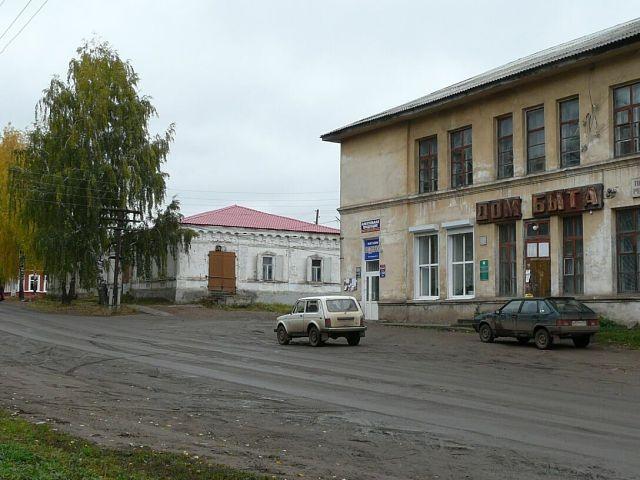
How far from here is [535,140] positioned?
31.9 meters

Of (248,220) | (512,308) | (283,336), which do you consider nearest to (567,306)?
(512,308)

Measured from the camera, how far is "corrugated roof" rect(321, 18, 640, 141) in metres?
28.6

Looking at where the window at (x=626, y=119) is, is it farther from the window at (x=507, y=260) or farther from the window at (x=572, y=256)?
the window at (x=507, y=260)

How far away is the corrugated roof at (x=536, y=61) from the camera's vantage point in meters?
28.6

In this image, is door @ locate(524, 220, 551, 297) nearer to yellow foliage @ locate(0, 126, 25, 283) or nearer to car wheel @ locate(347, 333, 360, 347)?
car wheel @ locate(347, 333, 360, 347)

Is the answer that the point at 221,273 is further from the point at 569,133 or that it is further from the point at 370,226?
the point at 569,133

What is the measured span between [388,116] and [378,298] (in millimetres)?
8479

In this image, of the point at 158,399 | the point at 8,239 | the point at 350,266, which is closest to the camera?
the point at 158,399

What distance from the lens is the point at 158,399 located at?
14.2 m

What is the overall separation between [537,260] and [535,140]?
15.3 feet

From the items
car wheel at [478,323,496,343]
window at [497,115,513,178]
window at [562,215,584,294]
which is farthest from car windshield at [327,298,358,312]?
window at [497,115,513,178]

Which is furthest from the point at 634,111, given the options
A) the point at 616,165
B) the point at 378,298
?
the point at 378,298

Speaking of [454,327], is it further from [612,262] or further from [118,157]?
[118,157]

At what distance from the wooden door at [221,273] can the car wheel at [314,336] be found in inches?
1153
